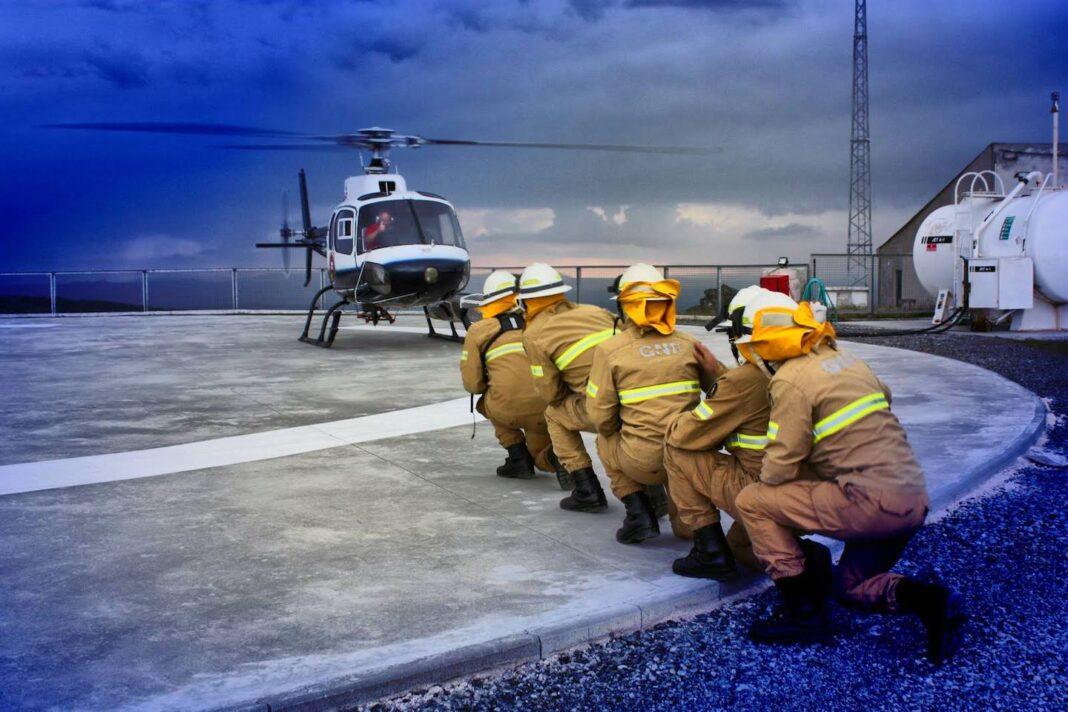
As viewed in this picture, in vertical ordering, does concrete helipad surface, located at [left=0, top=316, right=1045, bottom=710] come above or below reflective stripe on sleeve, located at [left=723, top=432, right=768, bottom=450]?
below

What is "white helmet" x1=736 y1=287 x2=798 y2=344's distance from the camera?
401 centimetres

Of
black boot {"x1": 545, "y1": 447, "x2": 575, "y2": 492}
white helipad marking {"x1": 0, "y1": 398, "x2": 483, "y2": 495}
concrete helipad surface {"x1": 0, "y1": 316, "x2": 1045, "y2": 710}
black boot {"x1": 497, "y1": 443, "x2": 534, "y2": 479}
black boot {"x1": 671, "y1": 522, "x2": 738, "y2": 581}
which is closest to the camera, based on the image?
concrete helipad surface {"x1": 0, "y1": 316, "x2": 1045, "y2": 710}

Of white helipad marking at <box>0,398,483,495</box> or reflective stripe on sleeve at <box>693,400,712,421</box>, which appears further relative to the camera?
white helipad marking at <box>0,398,483,495</box>

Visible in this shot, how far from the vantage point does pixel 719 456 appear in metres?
4.52

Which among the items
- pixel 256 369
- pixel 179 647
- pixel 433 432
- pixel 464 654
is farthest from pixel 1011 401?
pixel 256 369

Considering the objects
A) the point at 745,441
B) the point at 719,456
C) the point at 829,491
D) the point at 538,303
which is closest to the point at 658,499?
the point at 719,456

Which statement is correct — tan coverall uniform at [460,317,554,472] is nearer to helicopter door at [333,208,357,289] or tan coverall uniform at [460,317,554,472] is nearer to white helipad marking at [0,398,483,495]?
white helipad marking at [0,398,483,495]

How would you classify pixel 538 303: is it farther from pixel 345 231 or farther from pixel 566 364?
pixel 345 231

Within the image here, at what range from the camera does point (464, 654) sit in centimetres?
370

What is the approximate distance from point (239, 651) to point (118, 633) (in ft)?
1.97

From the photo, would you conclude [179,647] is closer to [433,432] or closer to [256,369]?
[433,432]

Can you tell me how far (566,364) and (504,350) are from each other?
32.5 inches

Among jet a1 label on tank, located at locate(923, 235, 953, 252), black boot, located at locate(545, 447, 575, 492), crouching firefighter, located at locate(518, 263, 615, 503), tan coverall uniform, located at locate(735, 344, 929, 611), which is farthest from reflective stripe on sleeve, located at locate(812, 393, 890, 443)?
jet a1 label on tank, located at locate(923, 235, 953, 252)

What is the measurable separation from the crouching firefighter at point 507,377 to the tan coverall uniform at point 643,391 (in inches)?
54.0
